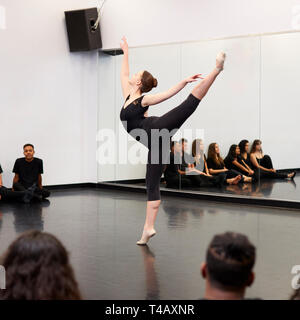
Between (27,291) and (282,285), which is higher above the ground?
(27,291)

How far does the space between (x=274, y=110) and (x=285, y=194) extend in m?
1.01

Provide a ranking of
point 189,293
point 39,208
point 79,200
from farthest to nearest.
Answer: point 79,200, point 39,208, point 189,293

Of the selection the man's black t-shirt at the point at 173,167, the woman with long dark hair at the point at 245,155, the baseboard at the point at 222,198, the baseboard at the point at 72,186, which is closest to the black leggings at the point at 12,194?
the baseboard at the point at 72,186

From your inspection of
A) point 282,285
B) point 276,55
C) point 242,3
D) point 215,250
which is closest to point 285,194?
point 276,55

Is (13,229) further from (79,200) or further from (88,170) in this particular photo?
(88,170)

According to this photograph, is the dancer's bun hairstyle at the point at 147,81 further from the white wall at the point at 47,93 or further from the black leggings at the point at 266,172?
the white wall at the point at 47,93

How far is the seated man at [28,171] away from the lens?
698 centimetres

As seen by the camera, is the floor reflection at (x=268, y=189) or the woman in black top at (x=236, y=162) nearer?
the floor reflection at (x=268, y=189)

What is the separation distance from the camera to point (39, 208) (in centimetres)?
615

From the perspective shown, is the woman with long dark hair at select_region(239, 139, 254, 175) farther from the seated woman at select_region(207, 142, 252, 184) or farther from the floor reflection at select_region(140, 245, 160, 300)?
the floor reflection at select_region(140, 245, 160, 300)

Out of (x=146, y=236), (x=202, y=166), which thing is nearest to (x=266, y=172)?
(x=202, y=166)

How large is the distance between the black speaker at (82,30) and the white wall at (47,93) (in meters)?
0.12

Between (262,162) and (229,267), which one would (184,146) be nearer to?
(262,162)

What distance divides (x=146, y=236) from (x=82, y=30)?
14.7 ft
